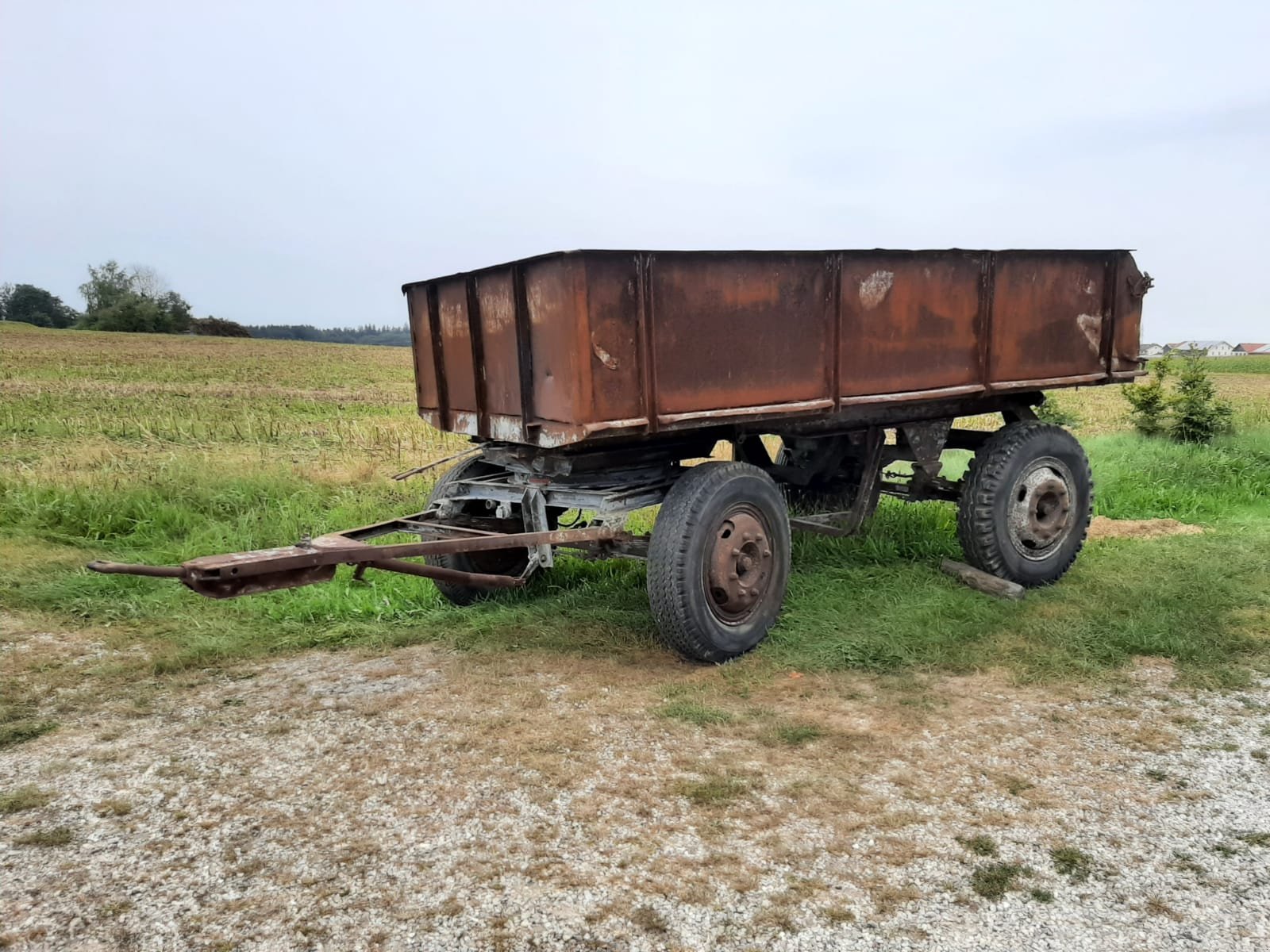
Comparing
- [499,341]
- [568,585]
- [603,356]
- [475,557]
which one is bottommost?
[568,585]

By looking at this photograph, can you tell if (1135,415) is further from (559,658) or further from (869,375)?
(559,658)

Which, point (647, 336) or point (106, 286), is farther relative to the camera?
point (106, 286)

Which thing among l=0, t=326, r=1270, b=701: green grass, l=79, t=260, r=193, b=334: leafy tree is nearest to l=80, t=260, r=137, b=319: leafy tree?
l=79, t=260, r=193, b=334: leafy tree

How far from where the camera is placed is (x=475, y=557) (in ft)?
18.9

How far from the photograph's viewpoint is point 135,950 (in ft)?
8.40

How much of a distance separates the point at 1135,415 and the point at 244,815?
12.5 metres

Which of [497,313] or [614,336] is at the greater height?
[497,313]

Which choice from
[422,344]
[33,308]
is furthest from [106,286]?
[422,344]

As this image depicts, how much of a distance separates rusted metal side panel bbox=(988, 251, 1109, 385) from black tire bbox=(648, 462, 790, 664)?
2.08 metres

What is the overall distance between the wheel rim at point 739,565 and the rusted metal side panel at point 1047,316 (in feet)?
7.01

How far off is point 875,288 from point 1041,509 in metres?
2.29

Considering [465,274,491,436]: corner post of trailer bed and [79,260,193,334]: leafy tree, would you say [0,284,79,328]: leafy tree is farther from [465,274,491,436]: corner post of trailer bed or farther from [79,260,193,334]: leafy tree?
[465,274,491,436]: corner post of trailer bed

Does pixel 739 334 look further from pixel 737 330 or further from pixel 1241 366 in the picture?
pixel 1241 366

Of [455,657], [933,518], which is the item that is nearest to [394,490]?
[455,657]
